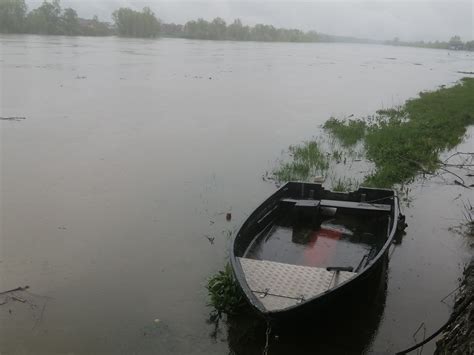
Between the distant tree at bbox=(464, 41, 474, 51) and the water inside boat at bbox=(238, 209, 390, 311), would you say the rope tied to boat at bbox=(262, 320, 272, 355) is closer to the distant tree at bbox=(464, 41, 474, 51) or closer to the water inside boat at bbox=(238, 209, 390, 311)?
the water inside boat at bbox=(238, 209, 390, 311)

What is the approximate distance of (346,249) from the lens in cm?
727

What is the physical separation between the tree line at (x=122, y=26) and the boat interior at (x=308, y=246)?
277 feet

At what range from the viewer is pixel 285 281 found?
5680 mm

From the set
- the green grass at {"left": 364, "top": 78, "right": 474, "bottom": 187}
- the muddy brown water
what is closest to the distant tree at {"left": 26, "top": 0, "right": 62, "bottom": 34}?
the muddy brown water

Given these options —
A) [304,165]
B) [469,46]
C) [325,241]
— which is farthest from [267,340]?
[469,46]

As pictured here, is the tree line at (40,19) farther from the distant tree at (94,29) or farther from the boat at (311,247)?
the boat at (311,247)

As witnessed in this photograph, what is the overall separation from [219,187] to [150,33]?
97845mm

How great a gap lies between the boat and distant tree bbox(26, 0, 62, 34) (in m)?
87.4

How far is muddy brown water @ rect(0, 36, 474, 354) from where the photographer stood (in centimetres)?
587

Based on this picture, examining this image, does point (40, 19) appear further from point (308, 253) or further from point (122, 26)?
point (308, 253)

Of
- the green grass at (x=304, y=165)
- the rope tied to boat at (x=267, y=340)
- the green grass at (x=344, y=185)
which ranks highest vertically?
the green grass at (x=304, y=165)

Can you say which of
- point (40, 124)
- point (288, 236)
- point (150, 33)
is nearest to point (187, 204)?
point (288, 236)

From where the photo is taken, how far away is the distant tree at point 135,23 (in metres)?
96.5

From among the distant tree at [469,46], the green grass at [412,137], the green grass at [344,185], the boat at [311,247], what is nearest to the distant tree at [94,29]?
the green grass at [412,137]
